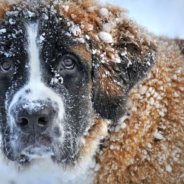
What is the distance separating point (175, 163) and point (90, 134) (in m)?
0.74

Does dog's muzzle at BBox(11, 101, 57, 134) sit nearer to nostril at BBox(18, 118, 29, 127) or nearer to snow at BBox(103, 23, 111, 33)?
nostril at BBox(18, 118, 29, 127)

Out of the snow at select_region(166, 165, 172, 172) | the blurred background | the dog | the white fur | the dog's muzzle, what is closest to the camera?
the dog's muzzle

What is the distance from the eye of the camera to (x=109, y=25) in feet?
7.80

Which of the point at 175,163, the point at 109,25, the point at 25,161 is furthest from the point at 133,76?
the point at 25,161

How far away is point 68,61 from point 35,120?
0.53 metres

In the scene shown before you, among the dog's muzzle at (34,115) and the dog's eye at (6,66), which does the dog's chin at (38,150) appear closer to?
the dog's muzzle at (34,115)

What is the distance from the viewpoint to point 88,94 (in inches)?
95.6

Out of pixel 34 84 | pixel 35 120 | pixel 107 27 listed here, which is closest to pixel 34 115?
pixel 35 120

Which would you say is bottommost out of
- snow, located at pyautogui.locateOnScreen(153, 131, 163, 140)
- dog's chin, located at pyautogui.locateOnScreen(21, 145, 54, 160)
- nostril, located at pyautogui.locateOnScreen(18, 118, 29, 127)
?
dog's chin, located at pyautogui.locateOnScreen(21, 145, 54, 160)

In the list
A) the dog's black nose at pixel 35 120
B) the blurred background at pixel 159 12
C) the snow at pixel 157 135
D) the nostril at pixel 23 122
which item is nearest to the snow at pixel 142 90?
the snow at pixel 157 135

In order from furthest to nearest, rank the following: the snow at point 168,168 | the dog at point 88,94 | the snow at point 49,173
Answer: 1. the snow at point 49,173
2. the snow at point 168,168
3. the dog at point 88,94

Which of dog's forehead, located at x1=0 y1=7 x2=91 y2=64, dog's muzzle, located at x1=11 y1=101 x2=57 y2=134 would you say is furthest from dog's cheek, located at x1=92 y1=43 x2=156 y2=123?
dog's muzzle, located at x1=11 y1=101 x2=57 y2=134

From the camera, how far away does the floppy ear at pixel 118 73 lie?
237 centimetres

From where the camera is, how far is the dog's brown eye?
2271 millimetres
